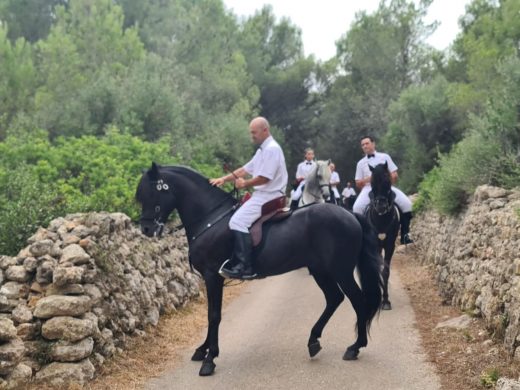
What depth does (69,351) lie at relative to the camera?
6266 mm

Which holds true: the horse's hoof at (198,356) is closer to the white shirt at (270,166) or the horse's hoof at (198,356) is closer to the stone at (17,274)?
the white shirt at (270,166)

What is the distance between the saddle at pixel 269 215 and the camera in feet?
22.7

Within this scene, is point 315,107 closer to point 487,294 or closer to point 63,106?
point 63,106

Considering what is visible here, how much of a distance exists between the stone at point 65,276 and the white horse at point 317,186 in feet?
21.7

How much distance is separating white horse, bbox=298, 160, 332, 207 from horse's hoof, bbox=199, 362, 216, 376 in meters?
6.31

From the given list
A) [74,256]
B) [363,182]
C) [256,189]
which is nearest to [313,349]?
[256,189]

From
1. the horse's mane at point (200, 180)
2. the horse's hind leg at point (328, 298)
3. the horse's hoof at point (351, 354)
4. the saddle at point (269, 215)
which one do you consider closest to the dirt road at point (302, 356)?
the horse's hoof at point (351, 354)

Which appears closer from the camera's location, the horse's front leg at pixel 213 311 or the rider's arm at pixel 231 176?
the horse's front leg at pixel 213 311

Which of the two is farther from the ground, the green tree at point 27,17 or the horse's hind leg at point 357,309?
the green tree at point 27,17

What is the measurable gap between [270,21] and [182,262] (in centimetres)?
3947

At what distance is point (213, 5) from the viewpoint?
36688 millimetres

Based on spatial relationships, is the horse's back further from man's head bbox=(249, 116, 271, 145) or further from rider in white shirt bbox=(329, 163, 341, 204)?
rider in white shirt bbox=(329, 163, 341, 204)

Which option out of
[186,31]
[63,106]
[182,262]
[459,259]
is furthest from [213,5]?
[459,259]

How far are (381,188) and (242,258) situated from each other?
3.58m
